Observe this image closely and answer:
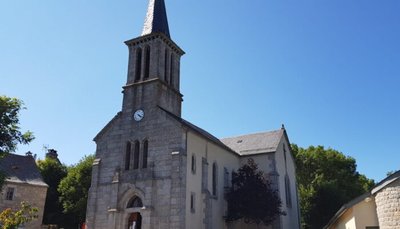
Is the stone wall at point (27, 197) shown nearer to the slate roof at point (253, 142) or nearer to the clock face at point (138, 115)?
the clock face at point (138, 115)

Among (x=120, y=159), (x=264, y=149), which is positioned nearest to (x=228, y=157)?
(x=264, y=149)

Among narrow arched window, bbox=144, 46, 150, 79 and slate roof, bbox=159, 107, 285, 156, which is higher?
narrow arched window, bbox=144, 46, 150, 79

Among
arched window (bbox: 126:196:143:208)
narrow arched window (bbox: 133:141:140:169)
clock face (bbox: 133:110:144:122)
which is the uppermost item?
clock face (bbox: 133:110:144:122)

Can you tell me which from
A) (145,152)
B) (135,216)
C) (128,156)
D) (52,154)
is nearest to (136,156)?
Answer: (128,156)

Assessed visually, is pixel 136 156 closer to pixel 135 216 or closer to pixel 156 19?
pixel 135 216

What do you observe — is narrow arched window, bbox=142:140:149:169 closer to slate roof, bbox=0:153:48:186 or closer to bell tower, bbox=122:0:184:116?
bell tower, bbox=122:0:184:116

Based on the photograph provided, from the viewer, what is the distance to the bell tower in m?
28.5

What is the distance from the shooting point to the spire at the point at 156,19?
3135 cm

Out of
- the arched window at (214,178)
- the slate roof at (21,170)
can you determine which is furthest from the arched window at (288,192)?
the slate roof at (21,170)

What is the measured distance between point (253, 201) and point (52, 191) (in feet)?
95.1

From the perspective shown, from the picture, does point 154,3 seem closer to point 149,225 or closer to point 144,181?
point 144,181

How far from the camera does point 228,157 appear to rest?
3209 centimetres

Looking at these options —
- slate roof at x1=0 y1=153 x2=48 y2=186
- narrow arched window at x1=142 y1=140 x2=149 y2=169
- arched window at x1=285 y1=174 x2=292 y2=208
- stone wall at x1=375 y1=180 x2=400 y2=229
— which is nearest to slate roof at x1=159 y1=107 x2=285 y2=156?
arched window at x1=285 y1=174 x2=292 y2=208

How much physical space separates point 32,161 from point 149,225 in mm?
23412
